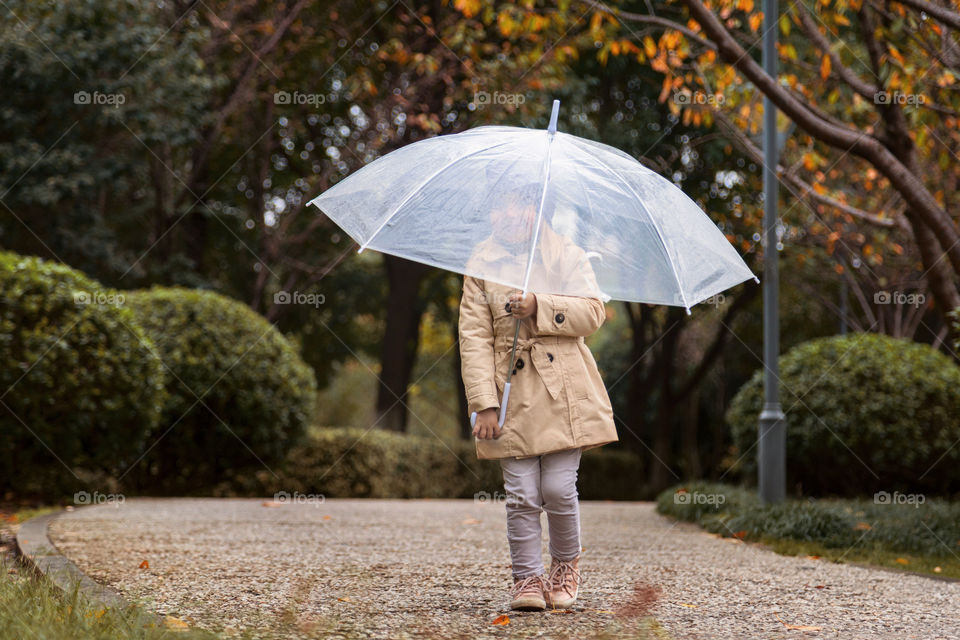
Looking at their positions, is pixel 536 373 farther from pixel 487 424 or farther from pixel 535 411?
pixel 487 424

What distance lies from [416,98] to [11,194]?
17.5ft

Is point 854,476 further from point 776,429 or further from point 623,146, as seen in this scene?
point 623,146

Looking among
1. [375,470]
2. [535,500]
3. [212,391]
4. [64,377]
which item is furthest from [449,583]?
[375,470]

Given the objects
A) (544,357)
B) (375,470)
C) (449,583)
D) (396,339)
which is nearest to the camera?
(544,357)

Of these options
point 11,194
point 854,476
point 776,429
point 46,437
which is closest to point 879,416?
point 854,476

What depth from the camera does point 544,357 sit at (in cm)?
368

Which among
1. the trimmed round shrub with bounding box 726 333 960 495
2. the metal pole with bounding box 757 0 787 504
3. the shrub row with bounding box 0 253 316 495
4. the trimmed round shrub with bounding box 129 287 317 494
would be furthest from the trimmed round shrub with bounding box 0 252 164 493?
the trimmed round shrub with bounding box 726 333 960 495

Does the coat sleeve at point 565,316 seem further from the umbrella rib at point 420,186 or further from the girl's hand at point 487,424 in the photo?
the umbrella rib at point 420,186

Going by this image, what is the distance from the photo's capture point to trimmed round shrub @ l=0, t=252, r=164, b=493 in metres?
6.76

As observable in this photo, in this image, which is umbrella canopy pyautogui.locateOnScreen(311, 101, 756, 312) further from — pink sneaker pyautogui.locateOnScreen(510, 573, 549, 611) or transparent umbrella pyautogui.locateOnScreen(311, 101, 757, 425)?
pink sneaker pyautogui.locateOnScreen(510, 573, 549, 611)

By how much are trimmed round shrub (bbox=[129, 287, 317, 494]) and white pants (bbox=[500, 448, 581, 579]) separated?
627 cm

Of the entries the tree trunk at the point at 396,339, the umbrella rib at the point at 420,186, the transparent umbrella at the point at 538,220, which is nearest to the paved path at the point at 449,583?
the transparent umbrella at the point at 538,220

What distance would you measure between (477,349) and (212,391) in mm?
6445

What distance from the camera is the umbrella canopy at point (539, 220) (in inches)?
137
